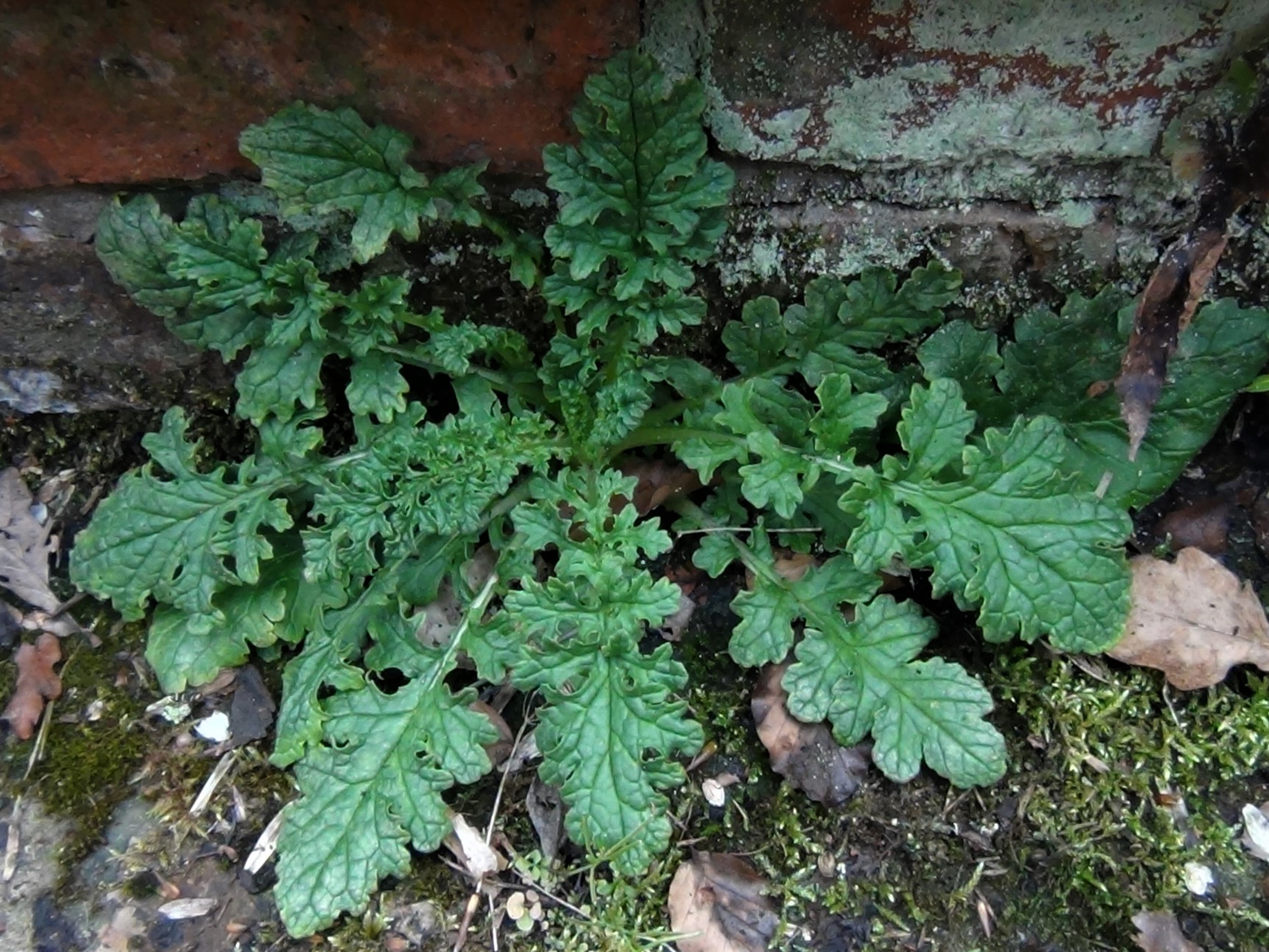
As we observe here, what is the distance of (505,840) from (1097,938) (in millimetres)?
1089

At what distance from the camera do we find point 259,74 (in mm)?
1705

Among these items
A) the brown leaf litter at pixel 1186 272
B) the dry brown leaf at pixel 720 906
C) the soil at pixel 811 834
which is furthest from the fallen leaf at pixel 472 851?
the brown leaf litter at pixel 1186 272

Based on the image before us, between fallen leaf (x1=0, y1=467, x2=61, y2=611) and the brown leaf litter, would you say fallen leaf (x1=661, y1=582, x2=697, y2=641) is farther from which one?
fallen leaf (x1=0, y1=467, x2=61, y2=611)

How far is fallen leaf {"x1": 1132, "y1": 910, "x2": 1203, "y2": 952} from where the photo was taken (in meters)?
1.75

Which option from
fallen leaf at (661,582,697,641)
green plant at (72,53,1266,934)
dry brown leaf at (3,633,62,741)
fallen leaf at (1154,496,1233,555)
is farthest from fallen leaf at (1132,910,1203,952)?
dry brown leaf at (3,633,62,741)

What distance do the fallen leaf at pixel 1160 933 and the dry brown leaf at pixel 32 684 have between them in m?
2.15

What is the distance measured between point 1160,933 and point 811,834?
62cm

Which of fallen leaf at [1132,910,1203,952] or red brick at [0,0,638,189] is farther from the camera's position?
fallen leaf at [1132,910,1203,952]

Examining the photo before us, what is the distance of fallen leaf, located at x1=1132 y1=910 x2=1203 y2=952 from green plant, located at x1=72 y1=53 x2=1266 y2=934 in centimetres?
36

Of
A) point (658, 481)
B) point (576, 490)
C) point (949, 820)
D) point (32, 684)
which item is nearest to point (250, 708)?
point (32, 684)

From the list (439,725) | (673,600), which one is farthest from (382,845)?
(673,600)

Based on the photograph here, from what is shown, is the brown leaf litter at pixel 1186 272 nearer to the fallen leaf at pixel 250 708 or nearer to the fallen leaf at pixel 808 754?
the fallen leaf at pixel 808 754

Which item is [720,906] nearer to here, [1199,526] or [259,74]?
[1199,526]

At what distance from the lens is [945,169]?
1.88m
